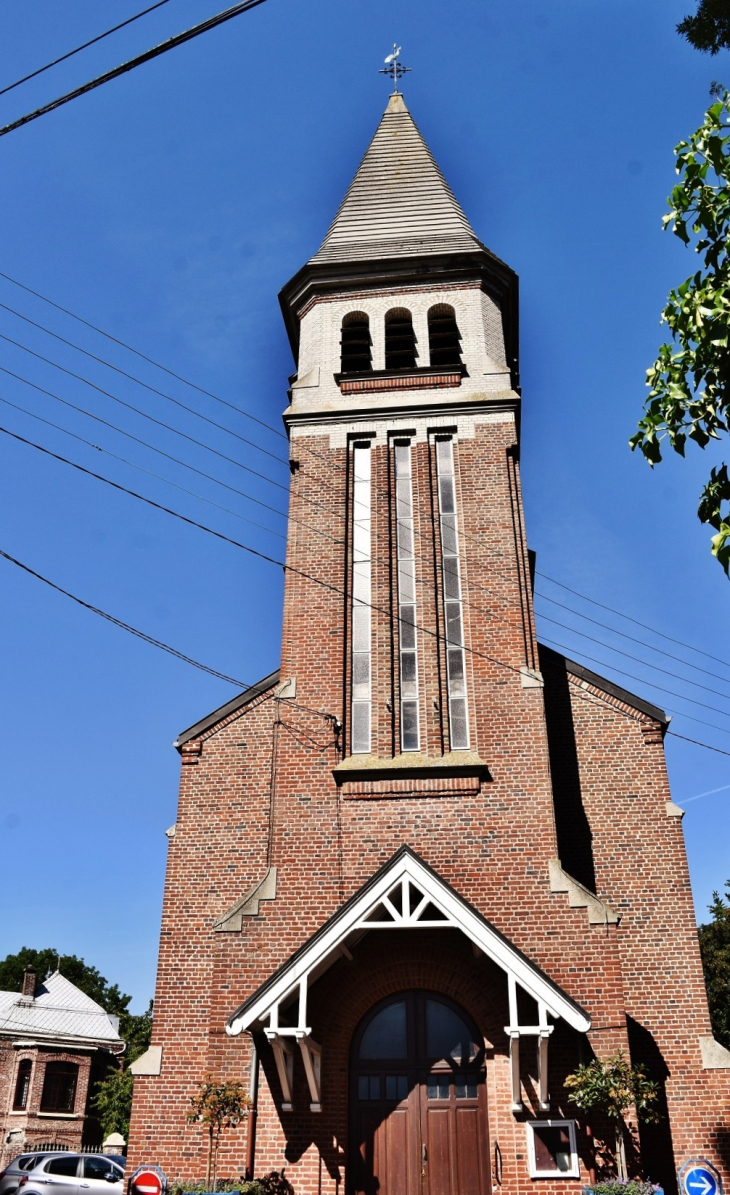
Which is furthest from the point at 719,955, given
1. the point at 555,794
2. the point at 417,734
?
the point at 417,734

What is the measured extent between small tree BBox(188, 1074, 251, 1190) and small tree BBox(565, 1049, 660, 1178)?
164 inches

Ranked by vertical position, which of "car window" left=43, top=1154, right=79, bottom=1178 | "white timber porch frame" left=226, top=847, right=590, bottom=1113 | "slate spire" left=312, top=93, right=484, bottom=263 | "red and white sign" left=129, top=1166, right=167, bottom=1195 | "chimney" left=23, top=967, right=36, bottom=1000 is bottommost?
"red and white sign" left=129, top=1166, right=167, bottom=1195

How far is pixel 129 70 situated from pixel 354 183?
60.7ft

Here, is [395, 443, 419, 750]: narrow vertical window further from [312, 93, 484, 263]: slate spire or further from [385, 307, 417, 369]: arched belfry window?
[312, 93, 484, 263]: slate spire

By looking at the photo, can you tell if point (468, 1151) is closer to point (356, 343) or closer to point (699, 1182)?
point (699, 1182)

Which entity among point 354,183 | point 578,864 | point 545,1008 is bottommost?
point 545,1008

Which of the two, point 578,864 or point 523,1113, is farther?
point 578,864

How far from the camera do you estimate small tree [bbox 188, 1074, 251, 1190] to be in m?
12.9

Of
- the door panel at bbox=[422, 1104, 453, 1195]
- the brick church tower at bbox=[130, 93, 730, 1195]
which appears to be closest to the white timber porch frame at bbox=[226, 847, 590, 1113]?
the brick church tower at bbox=[130, 93, 730, 1195]

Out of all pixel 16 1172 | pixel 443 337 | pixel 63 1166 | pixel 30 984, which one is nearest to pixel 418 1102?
→ pixel 63 1166

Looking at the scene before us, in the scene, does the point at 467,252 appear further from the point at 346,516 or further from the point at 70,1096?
the point at 70,1096

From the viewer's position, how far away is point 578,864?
16812 mm

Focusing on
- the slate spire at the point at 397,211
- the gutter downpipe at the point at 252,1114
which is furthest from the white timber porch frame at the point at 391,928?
the slate spire at the point at 397,211

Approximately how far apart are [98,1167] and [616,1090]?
574 inches
